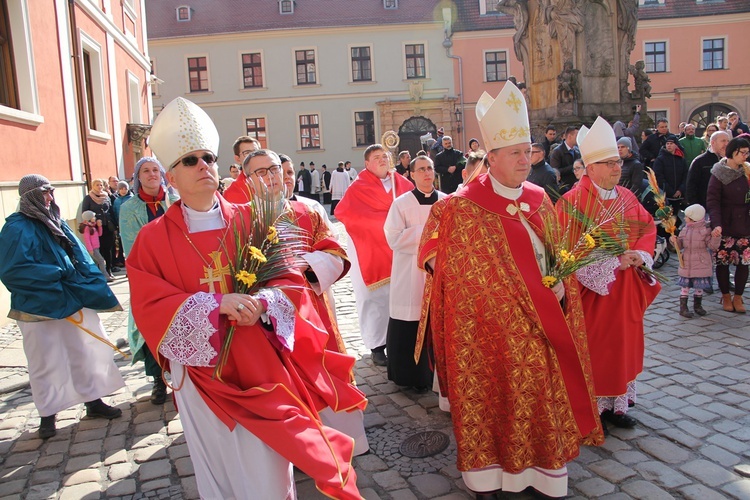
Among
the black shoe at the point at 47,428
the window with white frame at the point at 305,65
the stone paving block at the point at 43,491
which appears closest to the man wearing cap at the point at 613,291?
the stone paving block at the point at 43,491

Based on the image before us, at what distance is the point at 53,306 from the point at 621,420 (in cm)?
422

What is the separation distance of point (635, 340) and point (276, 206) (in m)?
2.74

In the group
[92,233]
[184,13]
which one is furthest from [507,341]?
[184,13]

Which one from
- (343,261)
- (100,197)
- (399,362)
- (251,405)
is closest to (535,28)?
(100,197)

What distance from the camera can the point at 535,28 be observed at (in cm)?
1315

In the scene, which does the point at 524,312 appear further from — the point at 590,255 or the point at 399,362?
the point at 399,362

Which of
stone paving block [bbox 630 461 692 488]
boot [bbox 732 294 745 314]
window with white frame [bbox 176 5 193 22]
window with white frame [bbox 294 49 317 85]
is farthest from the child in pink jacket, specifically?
window with white frame [bbox 176 5 193 22]

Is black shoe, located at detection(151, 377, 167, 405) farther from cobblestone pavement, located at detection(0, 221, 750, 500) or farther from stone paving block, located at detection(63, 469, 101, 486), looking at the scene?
stone paving block, located at detection(63, 469, 101, 486)

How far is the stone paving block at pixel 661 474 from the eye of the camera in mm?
3636

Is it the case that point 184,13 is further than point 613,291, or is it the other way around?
point 184,13

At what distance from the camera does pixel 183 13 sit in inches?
1532

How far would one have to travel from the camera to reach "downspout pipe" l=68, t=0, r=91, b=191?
12.7 metres

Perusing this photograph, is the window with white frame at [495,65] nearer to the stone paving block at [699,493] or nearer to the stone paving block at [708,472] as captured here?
the stone paving block at [708,472]

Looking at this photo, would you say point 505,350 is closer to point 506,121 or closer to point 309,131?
point 506,121
